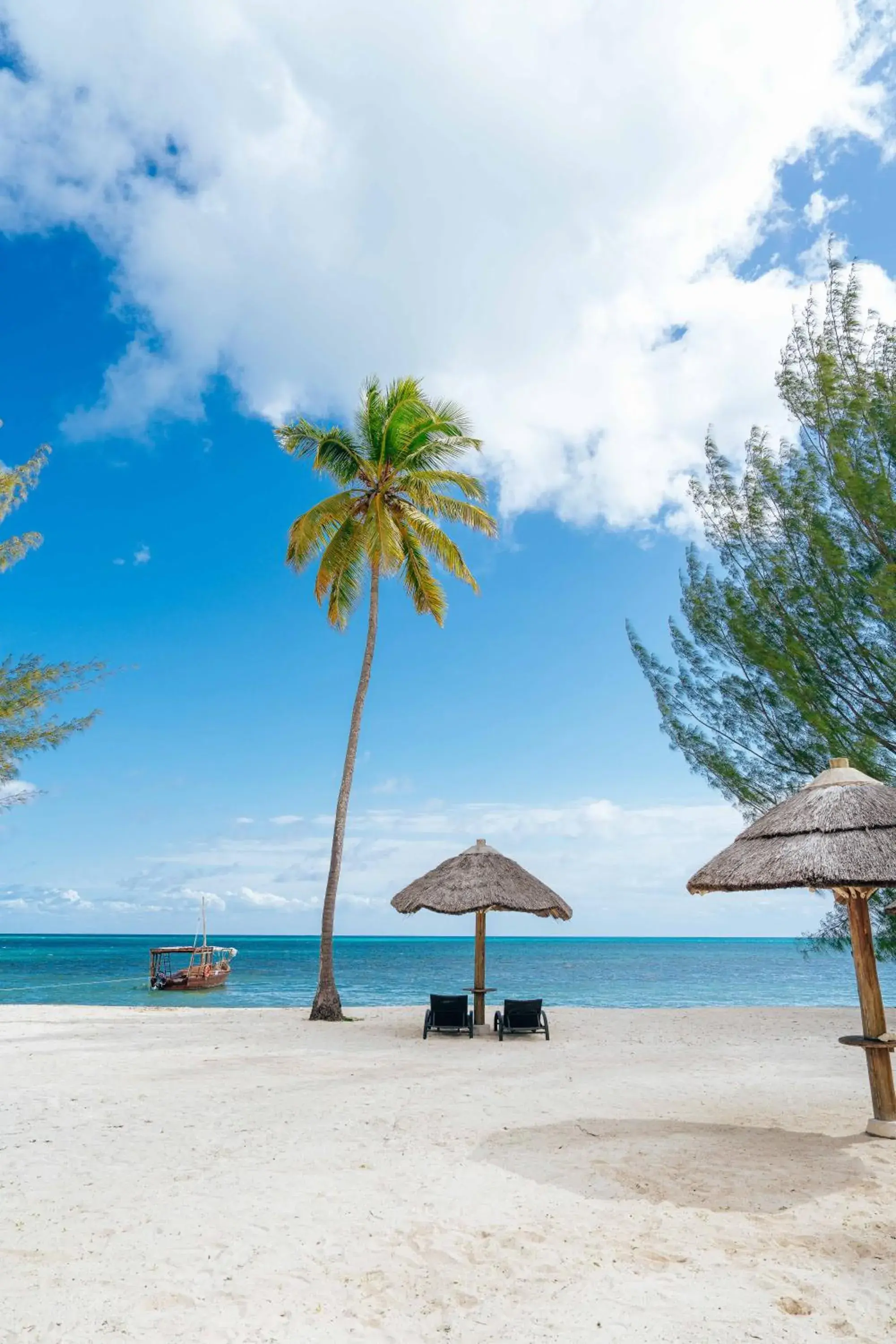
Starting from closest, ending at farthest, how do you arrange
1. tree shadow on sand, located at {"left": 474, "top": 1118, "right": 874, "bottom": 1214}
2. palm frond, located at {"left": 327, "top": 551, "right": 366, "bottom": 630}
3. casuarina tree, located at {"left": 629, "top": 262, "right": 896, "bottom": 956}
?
tree shadow on sand, located at {"left": 474, "top": 1118, "right": 874, "bottom": 1214}
casuarina tree, located at {"left": 629, "top": 262, "right": 896, "bottom": 956}
palm frond, located at {"left": 327, "top": 551, "right": 366, "bottom": 630}

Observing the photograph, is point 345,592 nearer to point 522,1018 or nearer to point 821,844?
point 522,1018

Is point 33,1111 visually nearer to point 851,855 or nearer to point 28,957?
point 851,855

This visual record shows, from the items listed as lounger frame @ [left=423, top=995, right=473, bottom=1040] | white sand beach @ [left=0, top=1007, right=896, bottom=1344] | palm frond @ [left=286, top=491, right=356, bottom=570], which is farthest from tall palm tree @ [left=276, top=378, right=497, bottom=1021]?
white sand beach @ [left=0, top=1007, right=896, bottom=1344]

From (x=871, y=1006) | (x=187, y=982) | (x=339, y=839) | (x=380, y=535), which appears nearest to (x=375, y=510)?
(x=380, y=535)

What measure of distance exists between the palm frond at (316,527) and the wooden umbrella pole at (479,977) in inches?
281

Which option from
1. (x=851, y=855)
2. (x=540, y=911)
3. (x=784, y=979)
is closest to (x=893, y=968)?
(x=784, y=979)

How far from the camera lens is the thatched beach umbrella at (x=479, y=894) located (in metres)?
11.6

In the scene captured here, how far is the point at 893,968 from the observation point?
66.2 metres

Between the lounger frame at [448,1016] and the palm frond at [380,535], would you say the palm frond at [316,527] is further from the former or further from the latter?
the lounger frame at [448,1016]

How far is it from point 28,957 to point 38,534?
7742 cm

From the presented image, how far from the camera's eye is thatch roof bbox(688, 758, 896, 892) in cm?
580

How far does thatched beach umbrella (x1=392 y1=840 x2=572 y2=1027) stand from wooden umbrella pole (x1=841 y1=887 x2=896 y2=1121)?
5.80 metres

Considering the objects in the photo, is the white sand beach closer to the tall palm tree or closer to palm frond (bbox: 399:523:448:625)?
the tall palm tree

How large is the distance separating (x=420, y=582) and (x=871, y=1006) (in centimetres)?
1082
